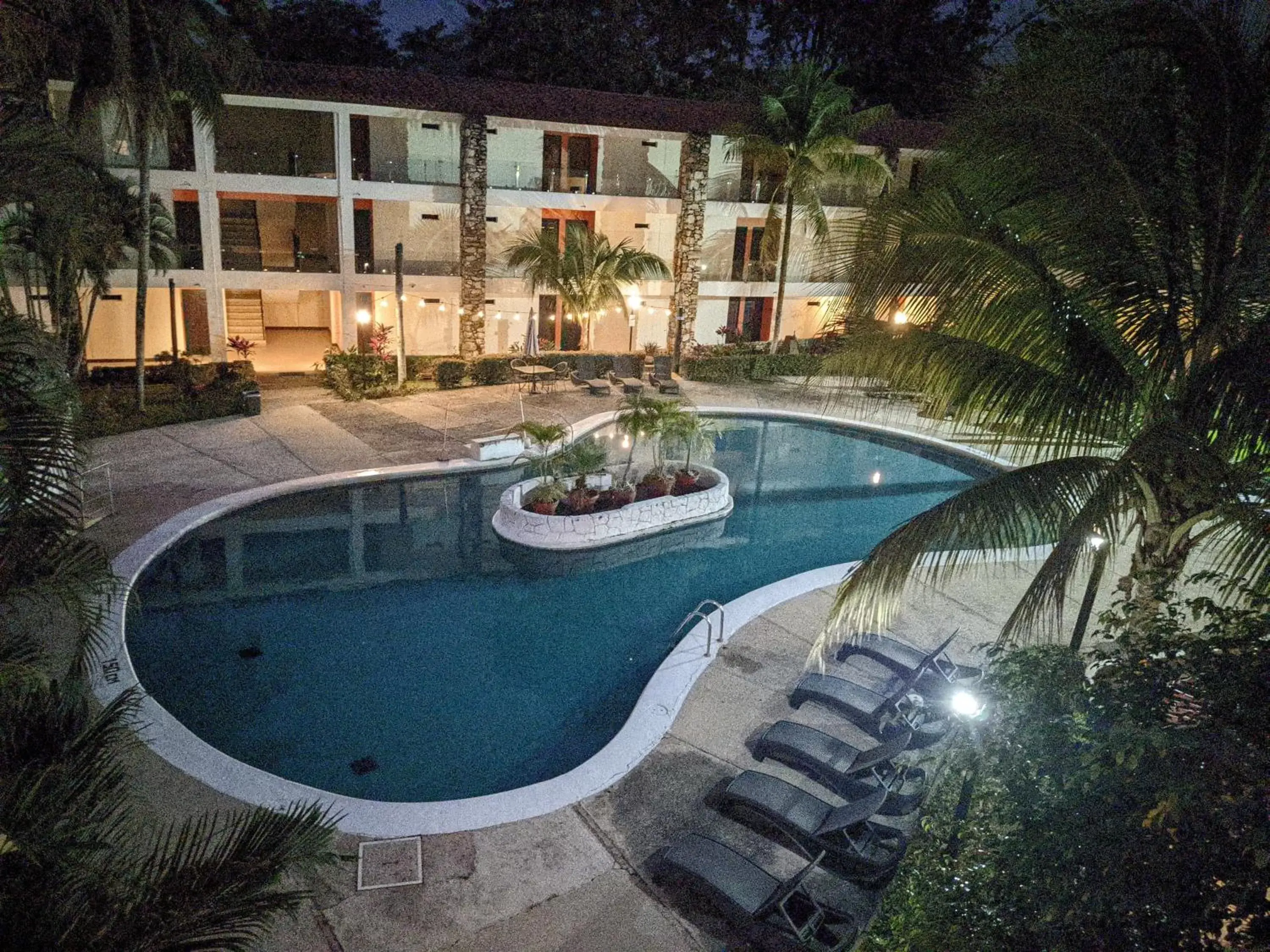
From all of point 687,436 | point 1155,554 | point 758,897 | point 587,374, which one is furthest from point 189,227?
point 1155,554

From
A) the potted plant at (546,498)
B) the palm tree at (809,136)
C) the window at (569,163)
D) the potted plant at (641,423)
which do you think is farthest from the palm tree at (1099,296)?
the window at (569,163)

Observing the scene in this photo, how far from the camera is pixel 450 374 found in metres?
23.6

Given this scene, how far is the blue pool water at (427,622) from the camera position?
8.90 m

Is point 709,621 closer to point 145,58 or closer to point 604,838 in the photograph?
point 604,838

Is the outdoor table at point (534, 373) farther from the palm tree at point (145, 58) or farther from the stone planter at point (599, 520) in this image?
the palm tree at point (145, 58)

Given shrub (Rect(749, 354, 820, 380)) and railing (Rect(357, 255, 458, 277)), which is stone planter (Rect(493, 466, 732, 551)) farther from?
railing (Rect(357, 255, 458, 277))

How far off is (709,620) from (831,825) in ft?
11.5

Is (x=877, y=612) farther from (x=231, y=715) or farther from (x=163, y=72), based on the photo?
(x=163, y=72)

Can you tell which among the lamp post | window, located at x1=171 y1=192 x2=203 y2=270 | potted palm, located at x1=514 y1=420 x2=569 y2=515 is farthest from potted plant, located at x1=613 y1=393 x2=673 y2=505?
window, located at x1=171 y1=192 x2=203 y2=270

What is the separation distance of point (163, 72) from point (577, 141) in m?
14.7

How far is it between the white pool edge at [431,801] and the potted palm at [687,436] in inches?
→ 129

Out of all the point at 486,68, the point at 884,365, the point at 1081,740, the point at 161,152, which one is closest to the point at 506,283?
the point at 161,152

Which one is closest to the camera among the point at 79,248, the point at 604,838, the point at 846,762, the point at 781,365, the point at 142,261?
the point at 604,838

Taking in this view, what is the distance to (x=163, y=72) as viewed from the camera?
1603 centimetres
